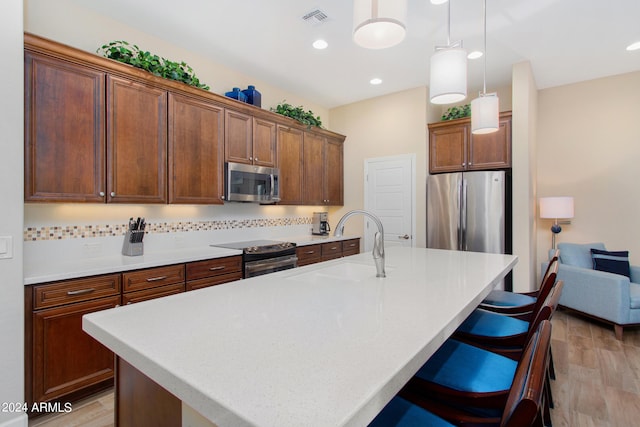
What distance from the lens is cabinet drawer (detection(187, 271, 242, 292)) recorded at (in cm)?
272

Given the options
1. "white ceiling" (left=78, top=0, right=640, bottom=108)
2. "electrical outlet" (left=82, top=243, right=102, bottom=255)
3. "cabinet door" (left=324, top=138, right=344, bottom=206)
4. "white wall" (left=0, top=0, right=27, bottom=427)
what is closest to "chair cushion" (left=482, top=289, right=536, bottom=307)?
"white ceiling" (left=78, top=0, right=640, bottom=108)

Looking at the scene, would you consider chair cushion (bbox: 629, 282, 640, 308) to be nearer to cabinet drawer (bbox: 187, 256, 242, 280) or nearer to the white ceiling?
the white ceiling

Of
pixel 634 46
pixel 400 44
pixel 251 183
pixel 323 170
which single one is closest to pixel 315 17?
pixel 400 44

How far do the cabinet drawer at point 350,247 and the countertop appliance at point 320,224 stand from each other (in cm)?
36

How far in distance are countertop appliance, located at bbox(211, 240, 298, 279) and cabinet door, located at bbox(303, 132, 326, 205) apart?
1.08 meters

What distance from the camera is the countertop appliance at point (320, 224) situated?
4.81 metres

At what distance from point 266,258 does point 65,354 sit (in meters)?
1.70

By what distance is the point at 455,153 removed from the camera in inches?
166

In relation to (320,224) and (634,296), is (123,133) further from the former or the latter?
(634,296)

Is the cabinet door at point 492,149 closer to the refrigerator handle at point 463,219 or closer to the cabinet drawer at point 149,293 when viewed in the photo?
the refrigerator handle at point 463,219

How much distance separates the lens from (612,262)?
354cm

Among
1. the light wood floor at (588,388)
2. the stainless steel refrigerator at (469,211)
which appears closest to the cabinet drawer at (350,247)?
the stainless steel refrigerator at (469,211)

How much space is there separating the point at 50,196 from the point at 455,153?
4.21 m

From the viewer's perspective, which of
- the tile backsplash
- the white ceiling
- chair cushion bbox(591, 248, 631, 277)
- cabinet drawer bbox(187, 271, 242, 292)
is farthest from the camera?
chair cushion bbox(591, 248, 631, 277)
